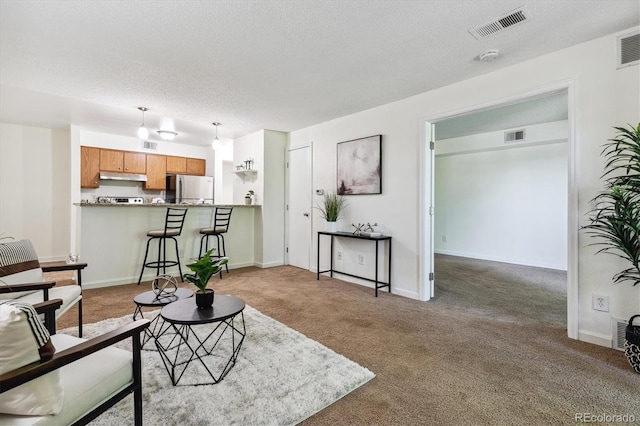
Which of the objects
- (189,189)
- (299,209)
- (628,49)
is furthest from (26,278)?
(628,49)

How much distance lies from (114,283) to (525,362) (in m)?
4.81

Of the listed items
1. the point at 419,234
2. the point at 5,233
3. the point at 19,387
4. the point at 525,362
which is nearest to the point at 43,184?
the point at 5,233

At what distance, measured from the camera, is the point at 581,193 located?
252 centimetres

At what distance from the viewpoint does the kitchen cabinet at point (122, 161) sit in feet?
20.2

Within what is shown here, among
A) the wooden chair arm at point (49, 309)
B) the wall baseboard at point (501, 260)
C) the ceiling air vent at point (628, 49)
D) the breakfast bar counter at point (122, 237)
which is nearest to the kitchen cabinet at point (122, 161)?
the breakfast bar counter at point (122, 237)

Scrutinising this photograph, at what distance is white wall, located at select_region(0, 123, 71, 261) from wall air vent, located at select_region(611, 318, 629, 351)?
801cm

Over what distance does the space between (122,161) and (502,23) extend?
273 inches

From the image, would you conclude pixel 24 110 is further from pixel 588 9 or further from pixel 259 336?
pixel 588 9

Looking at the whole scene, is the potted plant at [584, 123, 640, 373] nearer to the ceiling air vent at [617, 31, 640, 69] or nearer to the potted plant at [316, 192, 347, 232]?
the ceiling air vent at [617, 31, 640, 69]

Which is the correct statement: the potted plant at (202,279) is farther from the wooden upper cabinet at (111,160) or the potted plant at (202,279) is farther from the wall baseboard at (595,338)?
the wooden upper cabinet at (111,160)

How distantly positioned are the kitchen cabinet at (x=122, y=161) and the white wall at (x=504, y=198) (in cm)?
666

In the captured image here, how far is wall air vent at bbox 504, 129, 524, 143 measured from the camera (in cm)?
559

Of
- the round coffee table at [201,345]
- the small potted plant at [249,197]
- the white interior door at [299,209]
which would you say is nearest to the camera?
the round coffee table at [201,345]

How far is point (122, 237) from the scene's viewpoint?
14.0 feet
